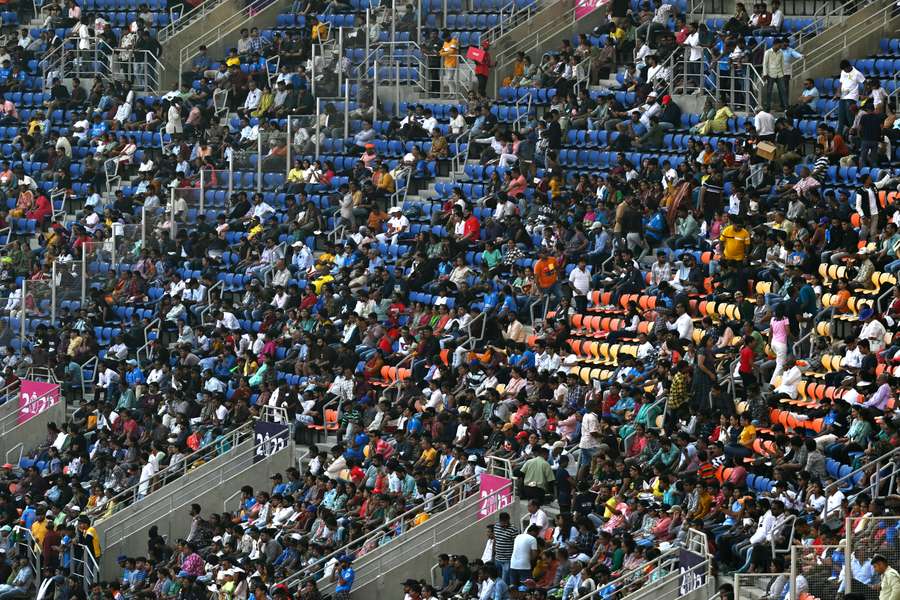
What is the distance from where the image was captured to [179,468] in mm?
32500

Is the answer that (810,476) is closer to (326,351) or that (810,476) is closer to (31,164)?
(326,351)

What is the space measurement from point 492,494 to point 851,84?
357 inches

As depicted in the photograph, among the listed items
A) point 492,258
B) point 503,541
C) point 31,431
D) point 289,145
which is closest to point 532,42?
point 289,145

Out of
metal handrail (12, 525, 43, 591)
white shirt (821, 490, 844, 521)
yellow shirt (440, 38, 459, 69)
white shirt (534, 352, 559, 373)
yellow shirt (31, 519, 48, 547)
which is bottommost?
metal handrail (12, 525, 43, 591)

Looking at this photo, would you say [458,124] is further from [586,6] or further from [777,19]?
[777,19]

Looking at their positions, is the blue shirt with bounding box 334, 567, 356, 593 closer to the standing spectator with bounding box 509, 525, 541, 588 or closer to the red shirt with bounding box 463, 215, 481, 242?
the standing spectator with bounding box 509, 525, 541, 588

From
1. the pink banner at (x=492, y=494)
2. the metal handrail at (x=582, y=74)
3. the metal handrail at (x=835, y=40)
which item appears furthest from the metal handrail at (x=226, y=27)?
the pink banner at (x=492, y=494)

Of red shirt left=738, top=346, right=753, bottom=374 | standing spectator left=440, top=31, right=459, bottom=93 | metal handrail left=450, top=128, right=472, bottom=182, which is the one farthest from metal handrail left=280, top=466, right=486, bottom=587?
standing spectator left=440, top=31, right=459, bottom=93

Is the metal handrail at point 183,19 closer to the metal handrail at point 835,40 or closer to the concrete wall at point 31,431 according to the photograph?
the concrete wall at point 31,431

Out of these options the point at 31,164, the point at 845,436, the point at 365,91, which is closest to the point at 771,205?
the point at 845,436

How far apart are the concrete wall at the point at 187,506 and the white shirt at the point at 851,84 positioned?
937cm

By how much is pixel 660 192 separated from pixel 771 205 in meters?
1.88

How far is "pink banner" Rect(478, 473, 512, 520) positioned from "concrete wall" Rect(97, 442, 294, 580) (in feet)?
15.1

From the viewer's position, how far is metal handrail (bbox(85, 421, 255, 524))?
1268 inches
